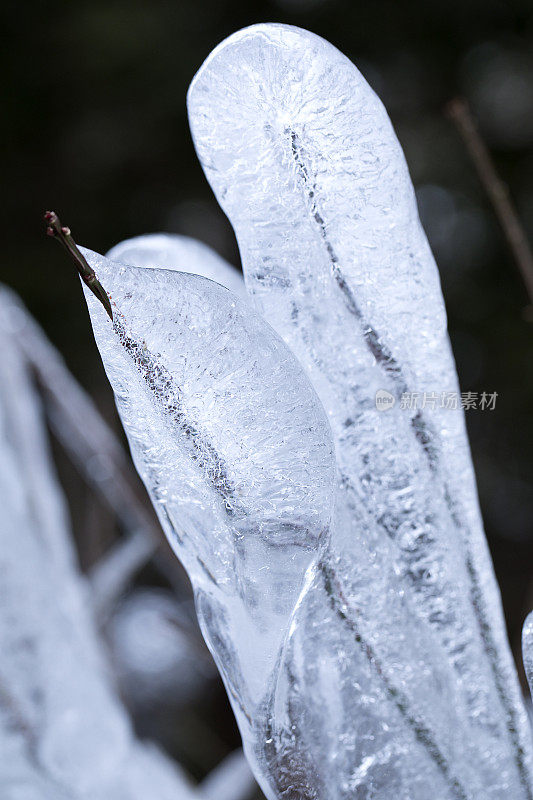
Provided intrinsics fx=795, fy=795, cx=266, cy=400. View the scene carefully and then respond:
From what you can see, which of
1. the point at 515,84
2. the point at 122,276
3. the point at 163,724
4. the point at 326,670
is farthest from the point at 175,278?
the point at 515,84

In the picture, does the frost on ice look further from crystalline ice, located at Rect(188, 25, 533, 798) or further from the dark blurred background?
the dark blurred background

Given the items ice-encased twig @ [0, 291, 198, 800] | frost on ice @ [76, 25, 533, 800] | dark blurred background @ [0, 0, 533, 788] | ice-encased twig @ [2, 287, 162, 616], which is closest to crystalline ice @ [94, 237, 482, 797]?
frost on ice @ [76, 25, 533, 800]

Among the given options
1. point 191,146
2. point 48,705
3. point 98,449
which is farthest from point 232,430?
point 191,146

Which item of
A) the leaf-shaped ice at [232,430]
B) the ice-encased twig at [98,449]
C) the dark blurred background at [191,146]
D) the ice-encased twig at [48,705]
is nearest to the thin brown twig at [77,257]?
the leaf-shaped ice at [232,430]

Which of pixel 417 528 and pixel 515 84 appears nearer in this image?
pixel 417 528

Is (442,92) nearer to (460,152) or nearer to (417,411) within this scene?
(460,152)
